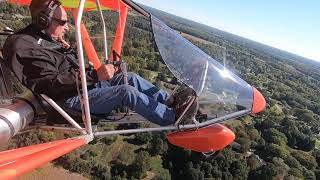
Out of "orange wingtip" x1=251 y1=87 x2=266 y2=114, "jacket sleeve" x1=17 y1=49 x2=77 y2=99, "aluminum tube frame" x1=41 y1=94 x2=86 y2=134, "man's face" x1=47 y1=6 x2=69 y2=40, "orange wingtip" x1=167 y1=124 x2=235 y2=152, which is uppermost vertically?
"man's face" x1=47 y1=6 x2=69 y2=40

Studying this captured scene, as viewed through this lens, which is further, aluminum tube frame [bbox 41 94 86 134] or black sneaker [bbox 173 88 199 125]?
black sneaker [bbox 173 88 199 125]

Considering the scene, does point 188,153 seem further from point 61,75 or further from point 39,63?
point 39,63

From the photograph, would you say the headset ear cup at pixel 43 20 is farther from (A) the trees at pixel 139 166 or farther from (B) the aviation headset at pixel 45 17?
(A) the trees at pixel 139 166

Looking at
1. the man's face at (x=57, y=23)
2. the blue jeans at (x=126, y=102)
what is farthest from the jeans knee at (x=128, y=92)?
the man's face at (x=57, y=23)

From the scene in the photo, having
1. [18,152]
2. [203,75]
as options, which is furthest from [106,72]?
[203,75]

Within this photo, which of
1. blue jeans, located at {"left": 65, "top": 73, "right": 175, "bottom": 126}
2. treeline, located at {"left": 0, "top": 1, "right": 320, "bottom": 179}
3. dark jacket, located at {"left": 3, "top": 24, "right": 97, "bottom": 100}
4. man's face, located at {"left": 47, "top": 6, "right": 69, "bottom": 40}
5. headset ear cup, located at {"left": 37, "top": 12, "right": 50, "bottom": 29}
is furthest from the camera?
treeline, located at {"left": 0, "top": 1, "right": 320, "bottom": 179}

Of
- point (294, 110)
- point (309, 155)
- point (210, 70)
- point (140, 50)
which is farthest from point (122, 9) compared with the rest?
point (294, 110)

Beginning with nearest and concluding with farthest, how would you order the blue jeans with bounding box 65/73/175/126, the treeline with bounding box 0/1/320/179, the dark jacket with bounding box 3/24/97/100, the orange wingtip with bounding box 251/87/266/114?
the dark jacket with bounding box 3/24/97/100, the blue jeans with bounding box 65/73/175/126, the orange wingtip with bounding box 251/87/266/114, the treeline with bounding box 0/1/320/179

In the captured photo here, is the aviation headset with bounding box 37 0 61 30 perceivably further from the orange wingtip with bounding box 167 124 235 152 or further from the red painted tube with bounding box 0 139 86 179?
the orange wingtip with bounding box 167 124 235 152

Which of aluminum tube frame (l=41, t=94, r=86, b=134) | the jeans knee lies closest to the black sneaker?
the jeans knee
